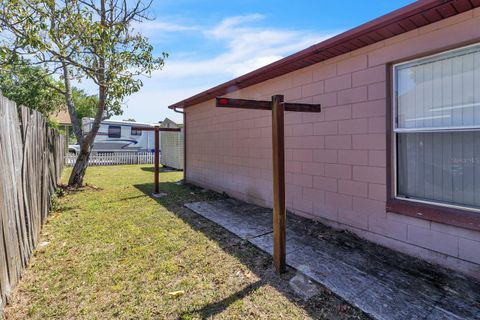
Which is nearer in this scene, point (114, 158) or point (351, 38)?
point (351, 38)

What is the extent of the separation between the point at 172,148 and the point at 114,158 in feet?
14.7

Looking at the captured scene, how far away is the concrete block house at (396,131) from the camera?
269 centimetres

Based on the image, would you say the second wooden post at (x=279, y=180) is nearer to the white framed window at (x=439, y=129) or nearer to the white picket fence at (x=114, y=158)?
the white framed window at (x=439, y=129)

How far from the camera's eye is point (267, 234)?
153 inches

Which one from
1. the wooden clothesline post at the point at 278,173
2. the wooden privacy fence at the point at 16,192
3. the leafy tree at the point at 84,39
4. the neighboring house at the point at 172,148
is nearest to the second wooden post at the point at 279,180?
the wooden clothesline post at the point at 278,173

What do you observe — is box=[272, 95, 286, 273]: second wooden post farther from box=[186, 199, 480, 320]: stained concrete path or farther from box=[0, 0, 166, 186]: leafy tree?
box=[0, 0, 166, 186]: leafy tree

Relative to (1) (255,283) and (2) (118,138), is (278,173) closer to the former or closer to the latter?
(1) (255,283)

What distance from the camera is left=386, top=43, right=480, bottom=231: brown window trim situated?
265cm

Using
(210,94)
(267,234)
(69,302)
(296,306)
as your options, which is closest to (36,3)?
(210,94)

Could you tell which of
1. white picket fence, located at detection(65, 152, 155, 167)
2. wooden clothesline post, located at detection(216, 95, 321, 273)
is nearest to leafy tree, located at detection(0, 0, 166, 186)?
wooden clothesline post, located at detection(216, 95, 321, 273)

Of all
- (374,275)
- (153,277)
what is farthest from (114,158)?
(374,275)

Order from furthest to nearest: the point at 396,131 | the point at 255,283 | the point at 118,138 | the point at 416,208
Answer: the point at 118,138, the point at 396,131, the point at 416,208, the point at 255,283

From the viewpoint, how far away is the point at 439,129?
2.85 meters

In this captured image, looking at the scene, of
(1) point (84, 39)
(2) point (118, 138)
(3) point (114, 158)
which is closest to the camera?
(1) point (84, 39)
